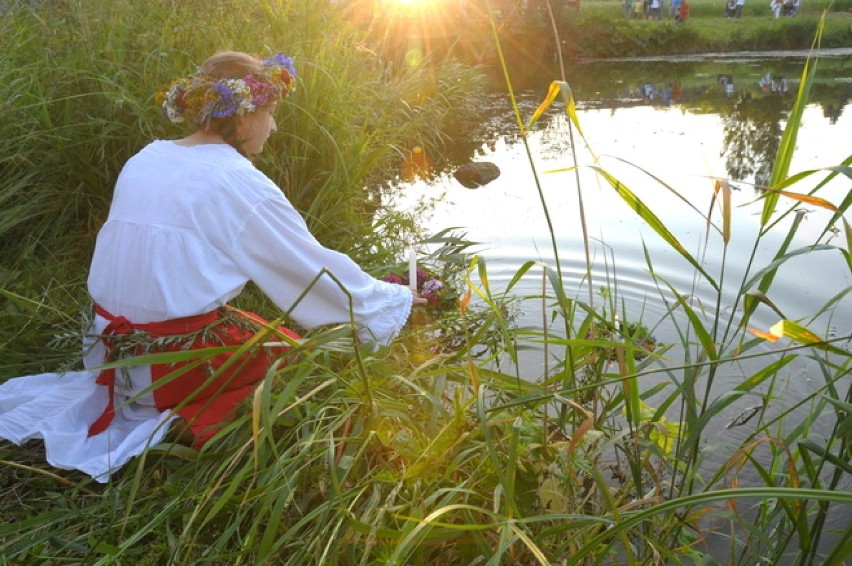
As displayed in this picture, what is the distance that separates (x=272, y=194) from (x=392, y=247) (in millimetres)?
1675

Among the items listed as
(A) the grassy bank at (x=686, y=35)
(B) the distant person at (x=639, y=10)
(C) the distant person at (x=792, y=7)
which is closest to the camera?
(A) the grassy bank at (x=686, y=35)

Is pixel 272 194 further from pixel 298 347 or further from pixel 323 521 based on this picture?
pixel 323 521

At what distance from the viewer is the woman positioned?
6.81 feet

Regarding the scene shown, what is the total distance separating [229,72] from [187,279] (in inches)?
25.5

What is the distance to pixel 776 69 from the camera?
13258mm

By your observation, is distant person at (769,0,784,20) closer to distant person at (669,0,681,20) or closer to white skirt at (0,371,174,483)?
distant person at (669,0,681,20)

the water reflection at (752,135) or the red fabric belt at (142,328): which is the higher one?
the red fabric belt at (142,328)

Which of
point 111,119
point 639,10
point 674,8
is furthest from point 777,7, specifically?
point 111,119

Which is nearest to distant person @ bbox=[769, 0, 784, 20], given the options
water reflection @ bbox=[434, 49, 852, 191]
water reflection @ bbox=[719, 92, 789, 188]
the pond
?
water reflection @ bbox=[434, 49, 852, 191]

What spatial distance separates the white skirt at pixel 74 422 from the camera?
204 centimetres

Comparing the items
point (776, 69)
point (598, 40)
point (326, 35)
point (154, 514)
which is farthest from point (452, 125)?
point (598, 40)

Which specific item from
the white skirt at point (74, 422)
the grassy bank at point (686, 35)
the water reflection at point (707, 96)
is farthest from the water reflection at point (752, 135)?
the grassy bank at point (686, 35)

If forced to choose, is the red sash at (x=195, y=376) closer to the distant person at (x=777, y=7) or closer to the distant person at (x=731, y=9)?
the distant person at (x=777, y=7)

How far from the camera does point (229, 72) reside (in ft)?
7.41
